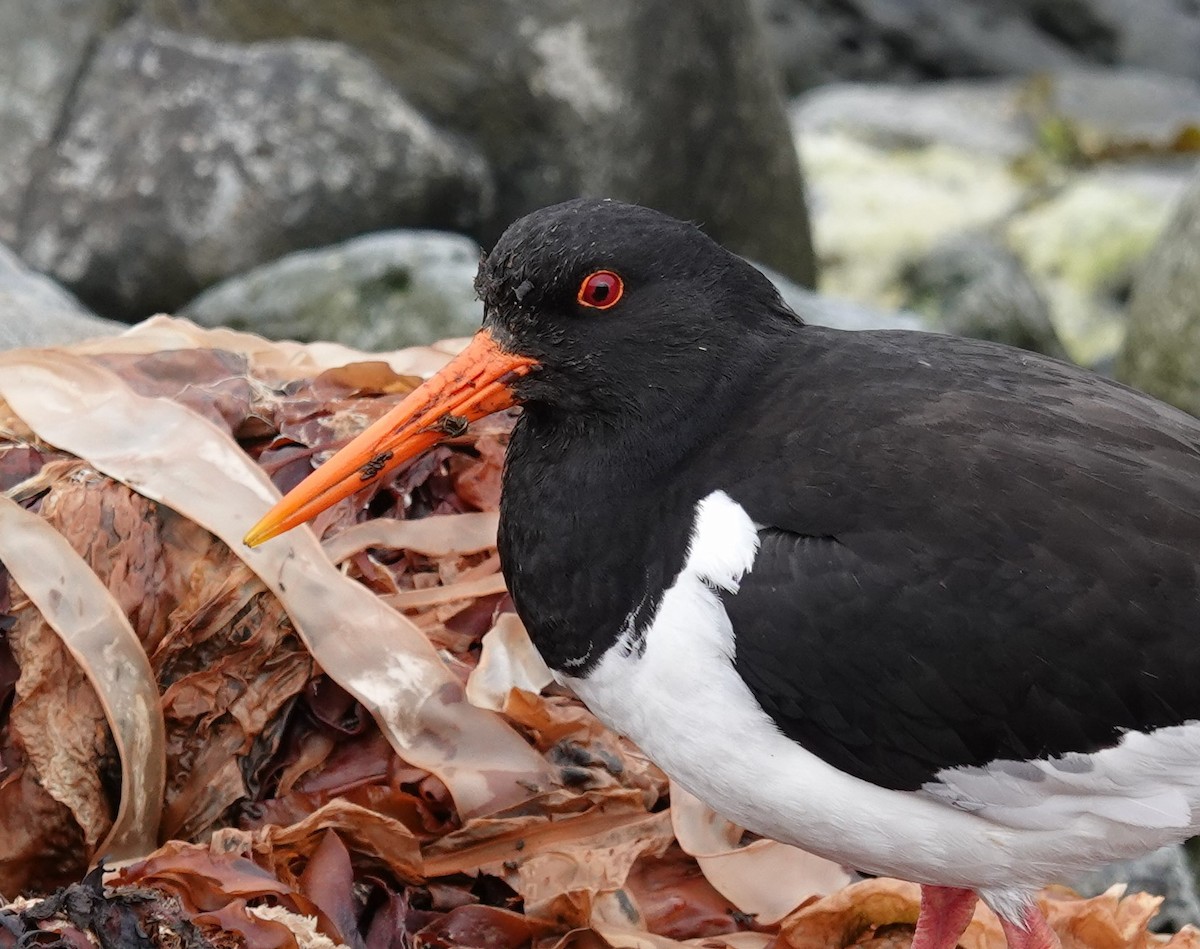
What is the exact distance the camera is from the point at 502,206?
7465 millimetres

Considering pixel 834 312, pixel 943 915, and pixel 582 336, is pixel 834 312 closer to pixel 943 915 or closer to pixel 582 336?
pixel 943 915

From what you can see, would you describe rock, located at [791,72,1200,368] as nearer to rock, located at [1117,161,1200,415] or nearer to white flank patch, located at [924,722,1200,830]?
rock, located at [1117,161,1200,415]

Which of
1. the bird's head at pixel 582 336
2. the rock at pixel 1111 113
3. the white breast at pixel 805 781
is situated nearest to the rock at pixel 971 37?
the rock at pixel 1111 113

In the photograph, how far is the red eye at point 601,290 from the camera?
9.43 feet

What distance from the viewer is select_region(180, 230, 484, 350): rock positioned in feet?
18.7

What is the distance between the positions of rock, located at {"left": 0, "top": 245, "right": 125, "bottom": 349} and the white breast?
249 centimetres

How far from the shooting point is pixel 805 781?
2732mm

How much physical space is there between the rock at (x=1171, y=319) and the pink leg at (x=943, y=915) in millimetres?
5048

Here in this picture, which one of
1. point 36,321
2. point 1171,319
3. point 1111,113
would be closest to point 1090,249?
point 1111,113

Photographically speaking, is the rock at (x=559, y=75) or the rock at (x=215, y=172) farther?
the rock at (x=559, y=75)

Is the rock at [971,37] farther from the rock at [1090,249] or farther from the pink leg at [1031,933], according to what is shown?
the pink leg at [1031,933]

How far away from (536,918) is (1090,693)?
126cm

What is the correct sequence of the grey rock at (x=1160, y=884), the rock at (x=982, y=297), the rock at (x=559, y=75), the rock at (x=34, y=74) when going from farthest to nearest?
the rock at (x=982, y=297) < the rock at (x=559, y=75) < the rock at (x=34, y=74) < the grey rock at (x=1160, y=884)

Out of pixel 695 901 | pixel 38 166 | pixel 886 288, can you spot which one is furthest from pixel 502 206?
pixel 695 901
